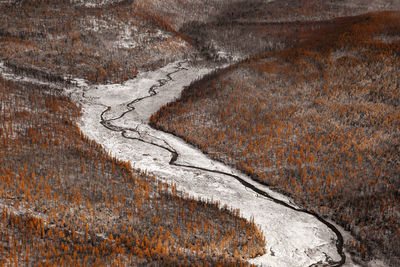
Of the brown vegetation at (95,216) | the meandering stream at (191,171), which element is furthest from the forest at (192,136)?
the meandering stream at (191,171)

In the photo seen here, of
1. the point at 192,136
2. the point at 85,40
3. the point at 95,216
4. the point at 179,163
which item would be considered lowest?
the point at 179,163

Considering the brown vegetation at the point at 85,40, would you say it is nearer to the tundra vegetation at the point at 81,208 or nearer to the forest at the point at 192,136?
the forest at the point at 192,136

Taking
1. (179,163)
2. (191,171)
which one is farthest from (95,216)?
(179,163)

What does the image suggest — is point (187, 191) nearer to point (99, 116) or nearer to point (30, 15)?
point (99, 116)

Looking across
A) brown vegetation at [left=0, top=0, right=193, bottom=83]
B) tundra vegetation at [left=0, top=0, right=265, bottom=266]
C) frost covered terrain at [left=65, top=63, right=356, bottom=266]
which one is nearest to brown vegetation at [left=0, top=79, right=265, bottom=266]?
tundra vegetation at [left=0, top=0, right=265, bottom=266]

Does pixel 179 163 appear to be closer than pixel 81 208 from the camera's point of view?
No

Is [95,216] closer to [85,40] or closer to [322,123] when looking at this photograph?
[322,123]

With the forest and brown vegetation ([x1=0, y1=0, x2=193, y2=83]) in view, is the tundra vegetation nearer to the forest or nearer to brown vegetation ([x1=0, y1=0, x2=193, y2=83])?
the forest
